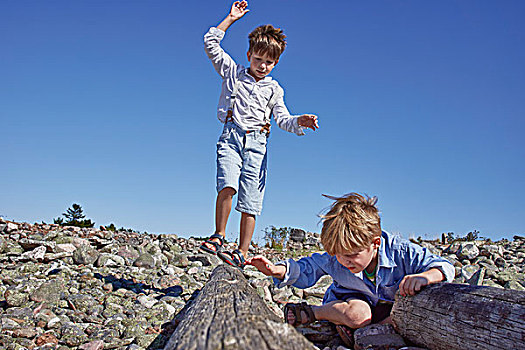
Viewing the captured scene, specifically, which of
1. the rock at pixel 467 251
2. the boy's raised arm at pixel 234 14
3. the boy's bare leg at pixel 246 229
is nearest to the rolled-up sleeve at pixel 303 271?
the boy's bare leg at pixel 246 229

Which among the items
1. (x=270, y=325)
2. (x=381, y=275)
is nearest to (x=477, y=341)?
(x=381, y=275)

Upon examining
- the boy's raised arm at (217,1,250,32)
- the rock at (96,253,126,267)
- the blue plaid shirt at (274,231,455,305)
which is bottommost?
the blue plaid shirt at (274,231,455,305)

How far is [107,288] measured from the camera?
484 centimetres

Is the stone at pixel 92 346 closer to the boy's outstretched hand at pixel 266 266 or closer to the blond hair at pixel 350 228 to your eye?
the boy's outstretched hand at pixel 266 266

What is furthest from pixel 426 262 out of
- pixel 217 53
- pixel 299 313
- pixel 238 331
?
pixel 217 53

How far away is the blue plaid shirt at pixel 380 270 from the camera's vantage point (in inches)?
131

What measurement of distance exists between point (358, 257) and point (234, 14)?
159 inches

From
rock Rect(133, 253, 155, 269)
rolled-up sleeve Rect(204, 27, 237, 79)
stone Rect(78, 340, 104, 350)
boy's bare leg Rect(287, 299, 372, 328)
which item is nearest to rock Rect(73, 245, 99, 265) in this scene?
rock Rect(133, 253, 155, 269)

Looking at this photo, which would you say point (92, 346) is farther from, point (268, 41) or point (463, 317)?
point (268, 41)

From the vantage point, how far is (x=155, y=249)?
23.9 ft

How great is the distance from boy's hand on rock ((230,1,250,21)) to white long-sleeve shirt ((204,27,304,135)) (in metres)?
0.33

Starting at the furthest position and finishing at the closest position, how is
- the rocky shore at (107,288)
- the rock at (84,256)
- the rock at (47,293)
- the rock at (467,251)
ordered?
the rock at (467,251), the rock at (84,256), the rock at (47,293), the rocky shore at (107,288)

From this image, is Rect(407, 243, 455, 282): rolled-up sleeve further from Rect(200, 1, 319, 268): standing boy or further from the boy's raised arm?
the boy's raised arm

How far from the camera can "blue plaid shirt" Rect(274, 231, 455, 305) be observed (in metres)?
3.33
